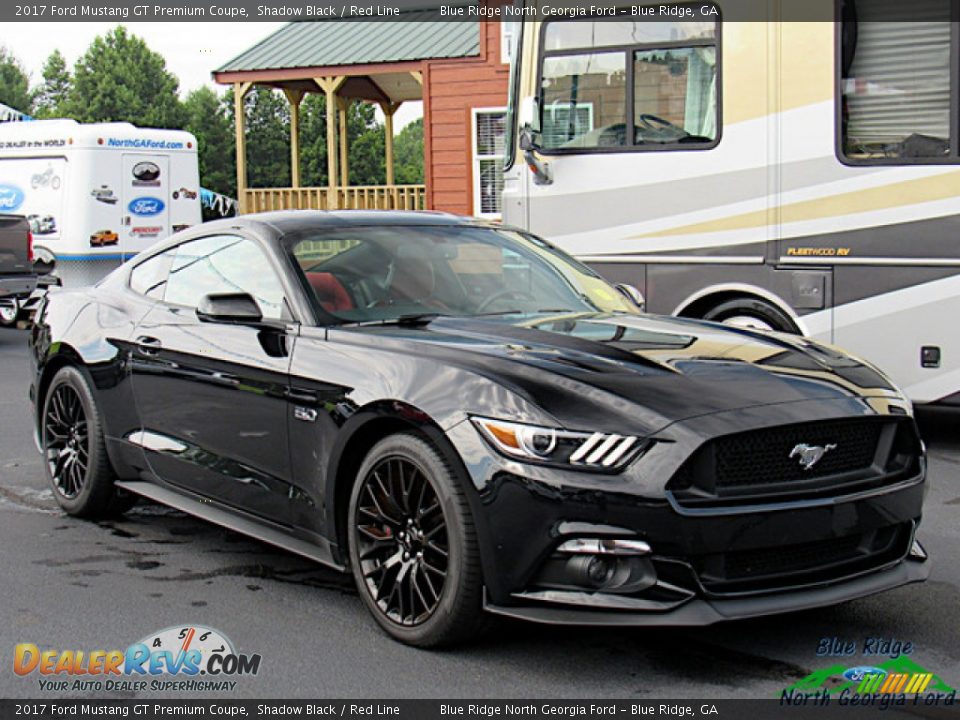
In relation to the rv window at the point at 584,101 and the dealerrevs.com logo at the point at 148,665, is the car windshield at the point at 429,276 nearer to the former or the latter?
the dealerrevs.com logo at the point at 148,665

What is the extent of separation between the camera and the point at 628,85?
9.60 m

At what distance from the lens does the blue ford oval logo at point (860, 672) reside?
4.16m

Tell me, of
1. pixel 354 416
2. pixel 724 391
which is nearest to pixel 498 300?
pixel 354 416

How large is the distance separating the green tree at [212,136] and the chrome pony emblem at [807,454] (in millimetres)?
72596

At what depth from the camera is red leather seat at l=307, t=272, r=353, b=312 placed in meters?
5.25

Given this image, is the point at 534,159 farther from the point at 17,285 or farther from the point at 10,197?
the point at 10,197

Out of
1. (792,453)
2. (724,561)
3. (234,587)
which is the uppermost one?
(792,453)

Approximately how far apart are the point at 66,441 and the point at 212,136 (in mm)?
77814

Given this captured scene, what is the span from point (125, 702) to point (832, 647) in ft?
7.64

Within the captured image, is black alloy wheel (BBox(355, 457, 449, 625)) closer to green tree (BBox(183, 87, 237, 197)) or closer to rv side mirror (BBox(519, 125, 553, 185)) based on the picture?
rv side mirror (BBox(519, 125, 553, 185))

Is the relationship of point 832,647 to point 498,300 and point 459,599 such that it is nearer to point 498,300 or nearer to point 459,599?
point 459,599

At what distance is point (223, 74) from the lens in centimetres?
2553

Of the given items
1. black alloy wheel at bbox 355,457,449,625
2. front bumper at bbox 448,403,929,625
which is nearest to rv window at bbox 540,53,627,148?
black alloy wheel at bbox 355,457,449,625

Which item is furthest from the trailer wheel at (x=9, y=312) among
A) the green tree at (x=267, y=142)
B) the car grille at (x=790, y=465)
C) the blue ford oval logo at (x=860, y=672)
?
the green tree at (x=267, y=142)
